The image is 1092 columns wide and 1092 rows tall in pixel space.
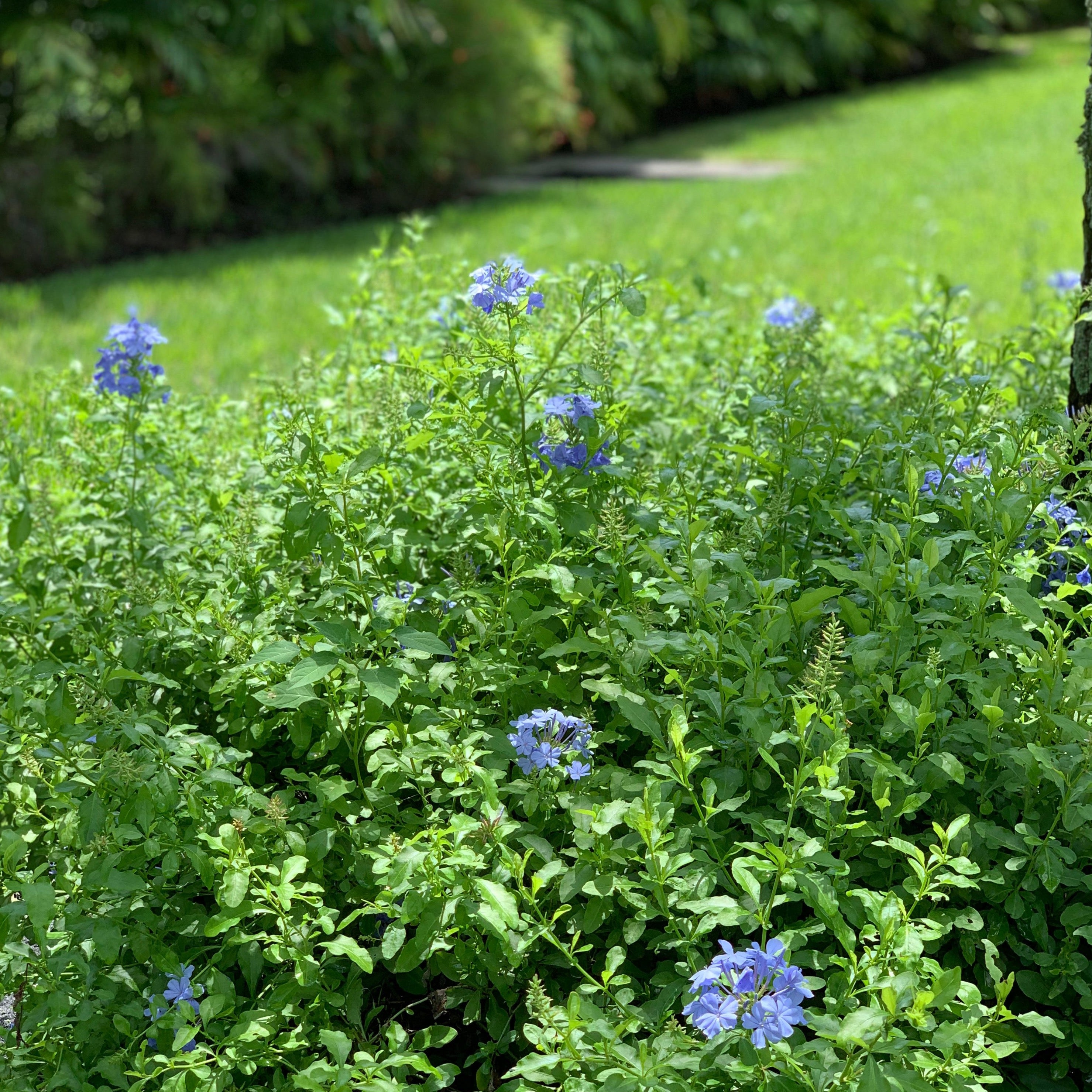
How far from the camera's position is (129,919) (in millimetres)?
1842

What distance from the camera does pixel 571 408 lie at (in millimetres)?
2197

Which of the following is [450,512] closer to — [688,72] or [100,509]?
[100,509]

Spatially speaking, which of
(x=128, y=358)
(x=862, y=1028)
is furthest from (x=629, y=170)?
(x=862, y=1028)

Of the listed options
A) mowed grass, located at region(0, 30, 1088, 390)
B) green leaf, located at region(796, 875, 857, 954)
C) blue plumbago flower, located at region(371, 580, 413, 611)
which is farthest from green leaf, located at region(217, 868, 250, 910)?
mowed grass, located at region(0, 30, 1088, 390)

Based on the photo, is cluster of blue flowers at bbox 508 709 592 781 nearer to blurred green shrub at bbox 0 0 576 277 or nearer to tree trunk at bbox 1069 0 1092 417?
tree trunk at bbox 1069 0 1092 417

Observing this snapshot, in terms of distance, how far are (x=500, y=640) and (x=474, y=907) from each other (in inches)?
21.4

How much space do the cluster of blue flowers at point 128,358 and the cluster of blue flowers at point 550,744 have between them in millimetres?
1381

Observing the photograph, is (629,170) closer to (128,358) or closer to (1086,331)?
(128,358)

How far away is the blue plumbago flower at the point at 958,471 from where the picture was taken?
7.17 ft

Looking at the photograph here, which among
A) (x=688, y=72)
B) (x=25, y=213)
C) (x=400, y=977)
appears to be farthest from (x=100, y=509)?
(x=688, y=72)

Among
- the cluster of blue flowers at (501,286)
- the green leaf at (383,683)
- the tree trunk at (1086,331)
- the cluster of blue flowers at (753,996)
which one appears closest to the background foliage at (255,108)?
the cluster of blue flowers at (501,286)

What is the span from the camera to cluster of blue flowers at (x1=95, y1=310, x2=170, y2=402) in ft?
8.91

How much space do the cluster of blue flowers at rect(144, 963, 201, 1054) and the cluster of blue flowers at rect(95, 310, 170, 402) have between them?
1.43 m

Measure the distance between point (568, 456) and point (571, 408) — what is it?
9cm
